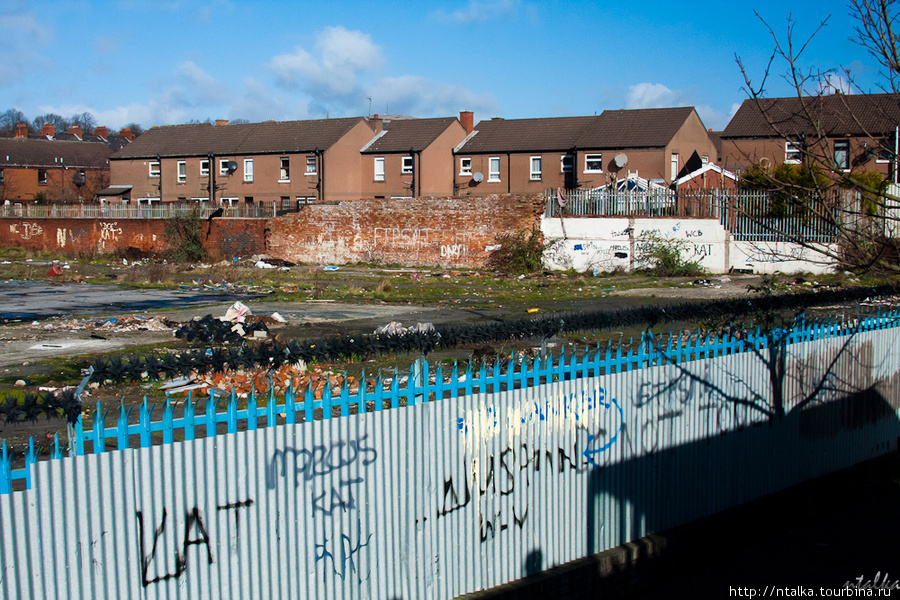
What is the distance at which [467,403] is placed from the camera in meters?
4.92

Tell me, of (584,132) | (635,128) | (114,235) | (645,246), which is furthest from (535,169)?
(114,235)

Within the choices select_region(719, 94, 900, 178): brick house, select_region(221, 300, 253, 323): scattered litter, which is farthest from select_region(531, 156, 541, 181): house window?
select_region(719, 94, 900, 178): brick house

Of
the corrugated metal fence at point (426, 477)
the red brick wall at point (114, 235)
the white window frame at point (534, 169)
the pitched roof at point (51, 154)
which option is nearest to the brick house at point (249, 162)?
the red brick wall at point (114, 235)

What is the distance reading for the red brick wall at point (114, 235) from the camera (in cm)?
3769

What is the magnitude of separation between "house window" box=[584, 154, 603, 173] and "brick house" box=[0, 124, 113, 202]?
43170 mm

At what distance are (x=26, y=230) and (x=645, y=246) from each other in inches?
1333

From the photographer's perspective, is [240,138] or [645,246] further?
[240,138]

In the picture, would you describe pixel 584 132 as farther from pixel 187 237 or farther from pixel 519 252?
pixel 187 237

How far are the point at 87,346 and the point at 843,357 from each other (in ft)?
37.1

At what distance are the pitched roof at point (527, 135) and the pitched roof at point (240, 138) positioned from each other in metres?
7.56

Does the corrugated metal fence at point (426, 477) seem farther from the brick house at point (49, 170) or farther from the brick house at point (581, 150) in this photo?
the brick house at point (49, 170)

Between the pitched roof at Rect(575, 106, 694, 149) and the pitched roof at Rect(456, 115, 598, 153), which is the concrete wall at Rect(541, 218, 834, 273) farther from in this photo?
the pitched roof at Rect(456, 115, 598, 153)

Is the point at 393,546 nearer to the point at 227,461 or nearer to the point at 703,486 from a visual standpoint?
the point at 227,461

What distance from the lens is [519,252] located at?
30453mm
